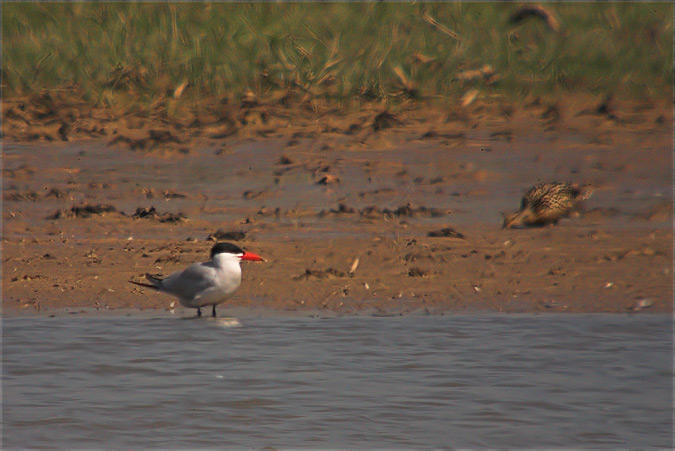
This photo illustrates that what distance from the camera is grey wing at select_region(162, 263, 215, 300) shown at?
7320 mm

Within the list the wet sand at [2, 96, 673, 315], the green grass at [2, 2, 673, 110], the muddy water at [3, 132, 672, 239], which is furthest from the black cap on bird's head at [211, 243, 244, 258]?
the green grass at [2, 2, 673, 110]

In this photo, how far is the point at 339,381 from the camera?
20.0 feet

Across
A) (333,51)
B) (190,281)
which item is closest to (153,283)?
(190,281)

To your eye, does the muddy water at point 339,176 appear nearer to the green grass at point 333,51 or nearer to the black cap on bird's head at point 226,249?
the green grass at point 333,51

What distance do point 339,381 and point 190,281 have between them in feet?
5.51

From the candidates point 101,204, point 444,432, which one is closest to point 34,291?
point 101,204

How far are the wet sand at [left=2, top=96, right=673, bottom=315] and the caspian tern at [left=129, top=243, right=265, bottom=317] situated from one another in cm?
30

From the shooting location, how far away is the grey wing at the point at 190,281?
24.0 feet

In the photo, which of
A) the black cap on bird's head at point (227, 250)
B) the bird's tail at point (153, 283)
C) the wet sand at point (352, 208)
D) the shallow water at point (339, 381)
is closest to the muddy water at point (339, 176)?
the wet sand at point (352, 208)

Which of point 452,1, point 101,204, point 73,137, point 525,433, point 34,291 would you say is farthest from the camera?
point 452,1

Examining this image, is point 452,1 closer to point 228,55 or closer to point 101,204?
point 228,55

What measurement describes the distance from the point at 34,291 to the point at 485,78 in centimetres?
518

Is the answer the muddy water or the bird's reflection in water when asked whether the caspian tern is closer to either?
the bird's reflection in water

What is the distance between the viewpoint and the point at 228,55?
11453 mm
